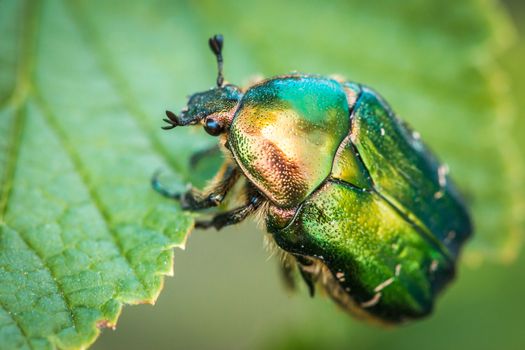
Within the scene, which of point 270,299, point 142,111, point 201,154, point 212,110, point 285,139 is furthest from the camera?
point 270,299

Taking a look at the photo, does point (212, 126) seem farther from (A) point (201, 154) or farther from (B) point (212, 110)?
(A) point (201, 154)

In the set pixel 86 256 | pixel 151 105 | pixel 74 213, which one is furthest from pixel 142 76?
pixel 86 256

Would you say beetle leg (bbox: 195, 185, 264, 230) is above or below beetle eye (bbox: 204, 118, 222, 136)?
below

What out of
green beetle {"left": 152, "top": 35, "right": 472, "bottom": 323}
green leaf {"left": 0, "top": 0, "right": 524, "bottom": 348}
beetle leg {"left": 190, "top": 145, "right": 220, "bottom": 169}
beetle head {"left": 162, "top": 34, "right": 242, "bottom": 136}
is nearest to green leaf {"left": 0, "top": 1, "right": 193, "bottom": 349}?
green leaf {"left": 0, "top": 0, "right": 524, "bottom": 348}

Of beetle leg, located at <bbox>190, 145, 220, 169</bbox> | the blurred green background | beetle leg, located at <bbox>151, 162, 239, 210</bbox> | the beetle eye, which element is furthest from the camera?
the blurred green background

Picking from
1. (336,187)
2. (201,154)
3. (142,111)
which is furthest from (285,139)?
(142,111)

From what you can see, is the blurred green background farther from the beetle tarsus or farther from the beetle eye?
the beetle eye

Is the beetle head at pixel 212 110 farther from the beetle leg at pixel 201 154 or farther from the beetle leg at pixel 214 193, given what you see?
the beetle leg at pixel 201 154
